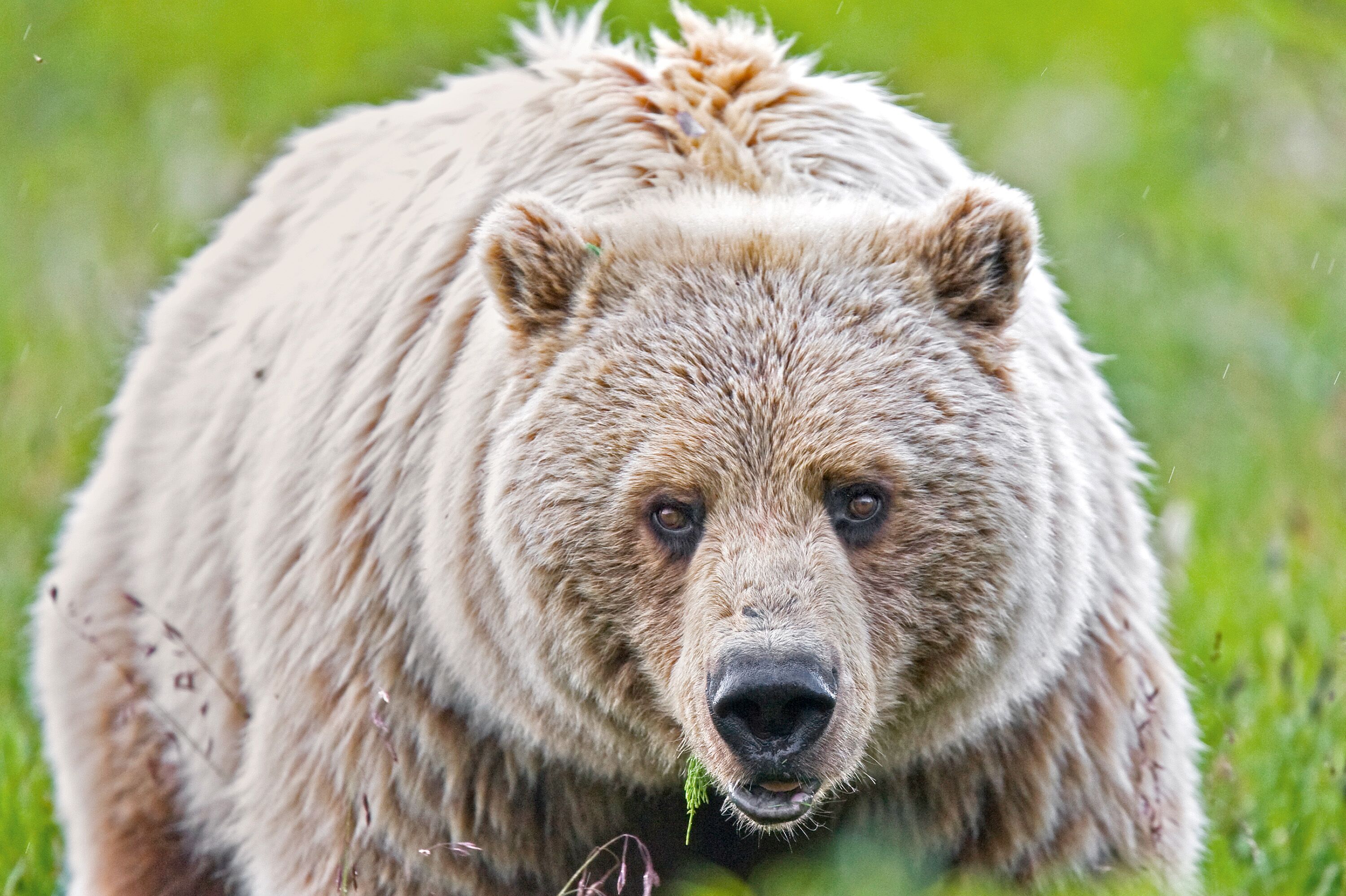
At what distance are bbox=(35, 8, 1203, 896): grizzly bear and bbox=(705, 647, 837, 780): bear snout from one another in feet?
0.03

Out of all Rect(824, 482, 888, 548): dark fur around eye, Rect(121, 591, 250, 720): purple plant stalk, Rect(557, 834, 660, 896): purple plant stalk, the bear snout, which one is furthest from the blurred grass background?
Rect(121, 591, 250, 720): purple plant stalk

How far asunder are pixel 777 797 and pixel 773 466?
28.4 inches

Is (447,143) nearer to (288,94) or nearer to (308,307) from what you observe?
(308,307)

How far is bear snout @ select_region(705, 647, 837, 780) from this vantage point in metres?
3.89

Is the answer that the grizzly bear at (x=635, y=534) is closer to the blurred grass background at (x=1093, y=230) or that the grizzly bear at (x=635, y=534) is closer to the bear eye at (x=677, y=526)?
the bear eye at (x=677, y=526)

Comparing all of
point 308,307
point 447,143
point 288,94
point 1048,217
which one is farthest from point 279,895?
point 288,94

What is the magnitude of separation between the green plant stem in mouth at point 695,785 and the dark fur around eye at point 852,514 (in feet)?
2.09

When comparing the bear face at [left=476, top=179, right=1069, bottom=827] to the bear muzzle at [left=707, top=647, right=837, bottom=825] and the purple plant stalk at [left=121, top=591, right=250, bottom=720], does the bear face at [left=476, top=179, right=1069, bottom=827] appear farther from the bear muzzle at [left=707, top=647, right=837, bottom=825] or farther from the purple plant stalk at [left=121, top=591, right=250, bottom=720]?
the purple plant stalk at [left=121, top=591, right=250, bottom=720]

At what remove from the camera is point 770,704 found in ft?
12.8

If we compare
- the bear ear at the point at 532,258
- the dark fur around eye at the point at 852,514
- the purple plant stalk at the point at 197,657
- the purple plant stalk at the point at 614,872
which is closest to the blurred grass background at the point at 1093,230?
the purple plant stalk at the point at 614,872

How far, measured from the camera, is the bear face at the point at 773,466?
4.14 metres

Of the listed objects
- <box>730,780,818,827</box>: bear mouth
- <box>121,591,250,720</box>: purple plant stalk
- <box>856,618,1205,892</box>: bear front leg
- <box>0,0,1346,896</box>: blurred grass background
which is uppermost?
<box>730,780,818,827</box>: bear mouth

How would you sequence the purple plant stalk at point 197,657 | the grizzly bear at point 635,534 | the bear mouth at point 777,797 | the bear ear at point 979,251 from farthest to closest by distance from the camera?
the purple plant stalk at point 197,657
the bear ear at point 979,251
the grizzly bear at point 635,534
the bear mouth at point 777,797

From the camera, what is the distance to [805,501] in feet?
13.8
